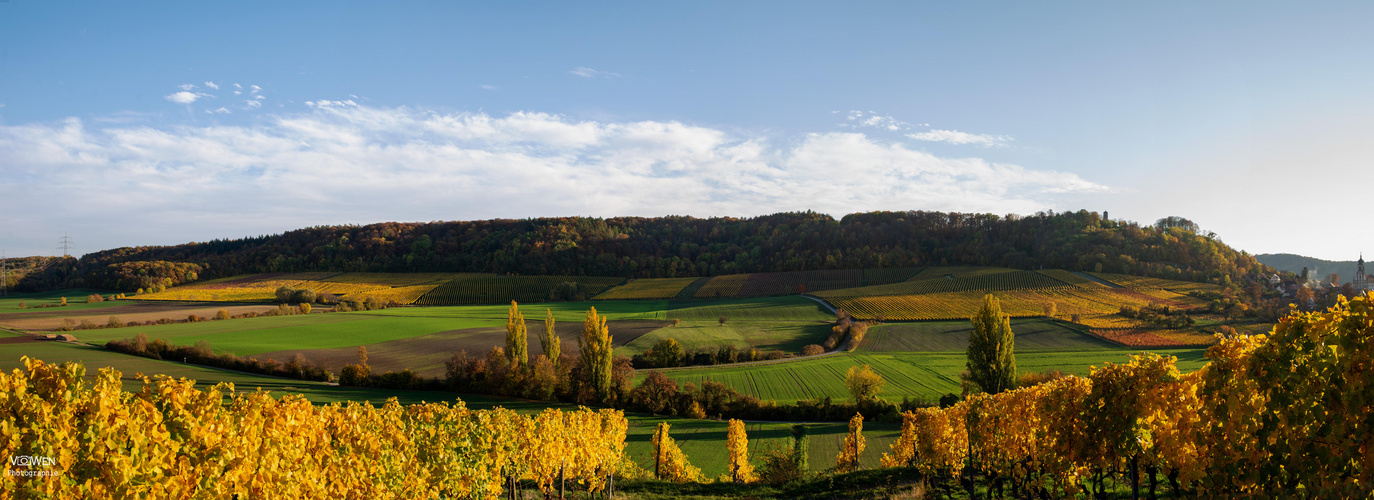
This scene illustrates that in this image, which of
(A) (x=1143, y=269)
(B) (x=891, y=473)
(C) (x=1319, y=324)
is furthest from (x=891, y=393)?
(A) (x=1143, y=269)

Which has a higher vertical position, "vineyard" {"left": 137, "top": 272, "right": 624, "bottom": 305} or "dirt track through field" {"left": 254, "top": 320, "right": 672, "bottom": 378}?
"vineyard" {"left": 137, "top": 272, "right": 624, "bottom": 305}

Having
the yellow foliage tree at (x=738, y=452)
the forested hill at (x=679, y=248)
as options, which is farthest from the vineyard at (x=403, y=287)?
the yellow foliage tree at (x=738, y=452)

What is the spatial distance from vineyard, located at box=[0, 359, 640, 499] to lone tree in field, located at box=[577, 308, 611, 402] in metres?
34.2

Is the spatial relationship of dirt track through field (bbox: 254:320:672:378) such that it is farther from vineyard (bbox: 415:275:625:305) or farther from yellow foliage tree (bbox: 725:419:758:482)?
vineyard (bbox: 415:275:625:305)

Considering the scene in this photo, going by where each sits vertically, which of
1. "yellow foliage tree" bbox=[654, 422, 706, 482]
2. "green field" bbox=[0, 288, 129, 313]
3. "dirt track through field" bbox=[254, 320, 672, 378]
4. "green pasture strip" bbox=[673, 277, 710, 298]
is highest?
"green pasture strip" bbox=[673, 277, 710, 298]

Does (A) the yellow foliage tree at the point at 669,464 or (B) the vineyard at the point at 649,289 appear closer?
(A) the yellow foliage tree at the point at 669,464

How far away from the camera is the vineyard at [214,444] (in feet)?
24.3

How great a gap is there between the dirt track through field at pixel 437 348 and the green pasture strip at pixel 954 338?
32269 mm

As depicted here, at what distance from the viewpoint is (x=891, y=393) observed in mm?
53906

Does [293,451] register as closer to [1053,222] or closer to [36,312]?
[36,312]

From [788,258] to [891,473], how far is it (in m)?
117

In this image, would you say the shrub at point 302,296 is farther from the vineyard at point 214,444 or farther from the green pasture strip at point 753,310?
the vineyard at point 214,444

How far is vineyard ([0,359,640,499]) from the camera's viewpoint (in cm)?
741

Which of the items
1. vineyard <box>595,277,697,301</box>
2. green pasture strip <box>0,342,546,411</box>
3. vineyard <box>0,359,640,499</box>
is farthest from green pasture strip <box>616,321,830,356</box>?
vineyard <box>0,359,640,499</box>
